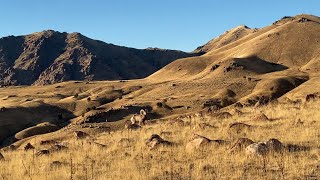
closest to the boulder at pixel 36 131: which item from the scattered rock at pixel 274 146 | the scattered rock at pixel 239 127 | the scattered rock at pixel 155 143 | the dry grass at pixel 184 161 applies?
the dry grass at pixel 184 161

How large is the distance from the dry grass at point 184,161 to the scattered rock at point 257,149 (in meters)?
0.26

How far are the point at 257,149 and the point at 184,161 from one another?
2469 mm

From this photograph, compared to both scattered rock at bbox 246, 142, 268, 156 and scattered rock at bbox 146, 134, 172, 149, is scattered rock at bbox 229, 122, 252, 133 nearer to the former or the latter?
scattered rock at bbox 146, 134, 172, 149

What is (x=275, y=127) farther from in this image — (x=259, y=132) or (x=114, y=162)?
(x=114, y=162)

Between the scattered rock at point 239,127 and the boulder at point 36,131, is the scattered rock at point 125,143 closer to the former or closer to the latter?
the scattered rock at point 239,127

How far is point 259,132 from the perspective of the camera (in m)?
18.0

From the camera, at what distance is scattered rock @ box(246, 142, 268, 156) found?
1365 cm

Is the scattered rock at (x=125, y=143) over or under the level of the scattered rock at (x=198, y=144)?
under

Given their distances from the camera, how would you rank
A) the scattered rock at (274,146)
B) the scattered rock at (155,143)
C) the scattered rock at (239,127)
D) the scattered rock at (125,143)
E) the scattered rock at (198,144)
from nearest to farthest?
the scattered rock at (274,146) < the scattered rock at (198,144) < the scattered rock at (155,143) < the scattered rock at (125,143) < the scattered rock at (239,127)

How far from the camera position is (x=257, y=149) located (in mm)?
13781

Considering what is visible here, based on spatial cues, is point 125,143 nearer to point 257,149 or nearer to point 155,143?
point 155,143

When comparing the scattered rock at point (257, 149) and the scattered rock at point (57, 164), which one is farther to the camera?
the scattered rock at point (57, 164)

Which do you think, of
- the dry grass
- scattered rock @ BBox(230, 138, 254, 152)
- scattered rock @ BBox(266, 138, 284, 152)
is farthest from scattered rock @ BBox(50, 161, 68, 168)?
scattered rock @ BBox(266, 138, 284, 152)

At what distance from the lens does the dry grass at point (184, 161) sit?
12.3 meters
